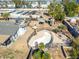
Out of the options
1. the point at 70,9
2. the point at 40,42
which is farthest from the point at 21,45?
the point at 70,9

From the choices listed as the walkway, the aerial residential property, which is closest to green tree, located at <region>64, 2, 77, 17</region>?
the aerial residential property

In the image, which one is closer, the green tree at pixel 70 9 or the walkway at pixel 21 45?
the walkway at pixel 21 45

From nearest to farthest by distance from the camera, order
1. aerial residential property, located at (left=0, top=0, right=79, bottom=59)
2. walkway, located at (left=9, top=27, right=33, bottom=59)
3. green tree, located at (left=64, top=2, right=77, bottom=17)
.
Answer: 1. aerial residential property, located at (left=0, top=0, right=79, bottom=59)
2. walkway, located at (left=9, top=27, right=33, bottom=59)
3. green tree, located at (left=64, top=2, right=77, bottom=17)

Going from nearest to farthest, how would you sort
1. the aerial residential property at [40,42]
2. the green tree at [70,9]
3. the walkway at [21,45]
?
the aerial residential property at [40,42], the walkway at [21,45], the green tree at [70,9]

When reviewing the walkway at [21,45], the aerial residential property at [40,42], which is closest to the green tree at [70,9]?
the aerial residential property at [40,42]

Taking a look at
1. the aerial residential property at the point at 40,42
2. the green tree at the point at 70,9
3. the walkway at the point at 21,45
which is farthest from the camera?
the green tree at the point at 70,9

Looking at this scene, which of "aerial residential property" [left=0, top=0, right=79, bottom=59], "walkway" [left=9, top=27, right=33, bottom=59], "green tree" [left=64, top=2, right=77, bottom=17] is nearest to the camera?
"aerial residential property" [left=0, top=0, right=79, bottom=59]

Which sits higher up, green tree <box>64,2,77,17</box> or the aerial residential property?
the aerial residential property

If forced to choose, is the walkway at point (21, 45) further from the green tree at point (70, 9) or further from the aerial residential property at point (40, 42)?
the green tree at point (70, 9)

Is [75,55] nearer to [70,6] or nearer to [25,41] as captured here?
[25,41]

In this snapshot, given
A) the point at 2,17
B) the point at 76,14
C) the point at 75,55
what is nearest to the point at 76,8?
the point at 76,14

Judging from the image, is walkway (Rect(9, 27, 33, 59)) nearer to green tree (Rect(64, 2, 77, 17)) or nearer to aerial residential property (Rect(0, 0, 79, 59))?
aerial residential property (Rect(0, 0, 79, 59))

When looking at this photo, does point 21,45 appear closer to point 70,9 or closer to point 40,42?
point 40,42
